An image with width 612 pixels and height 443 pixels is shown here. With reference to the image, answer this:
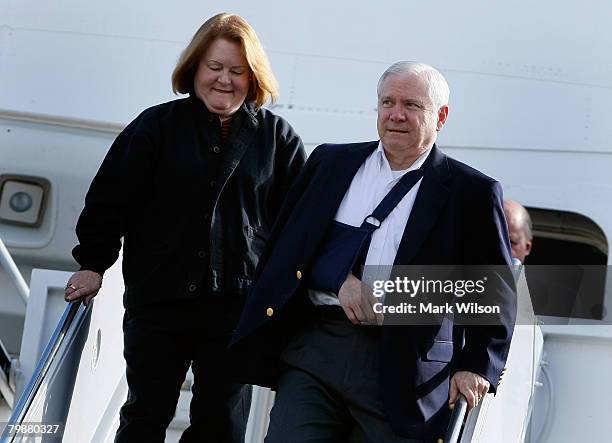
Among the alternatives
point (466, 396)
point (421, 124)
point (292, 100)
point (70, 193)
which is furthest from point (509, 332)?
point (70, 193)

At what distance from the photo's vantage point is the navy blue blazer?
138 inches

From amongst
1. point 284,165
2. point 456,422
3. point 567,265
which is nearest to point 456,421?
point 456,422

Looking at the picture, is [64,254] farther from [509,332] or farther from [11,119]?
[509,332]

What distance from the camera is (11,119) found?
623cm

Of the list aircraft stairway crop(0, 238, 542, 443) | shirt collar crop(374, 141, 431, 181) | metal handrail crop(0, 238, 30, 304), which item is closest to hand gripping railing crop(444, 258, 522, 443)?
aircraft stairway crop(0, 238, 542, 443)

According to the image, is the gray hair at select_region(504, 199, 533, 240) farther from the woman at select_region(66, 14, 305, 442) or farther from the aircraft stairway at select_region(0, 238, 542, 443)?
the woman at select_region(66, 14, 305, 442)

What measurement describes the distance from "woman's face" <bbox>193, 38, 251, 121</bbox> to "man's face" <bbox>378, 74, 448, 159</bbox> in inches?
25.7

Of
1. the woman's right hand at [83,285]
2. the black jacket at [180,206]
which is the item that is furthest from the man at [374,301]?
the woman's right hand at [83,285]

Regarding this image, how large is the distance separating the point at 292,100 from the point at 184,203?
2.14 meters

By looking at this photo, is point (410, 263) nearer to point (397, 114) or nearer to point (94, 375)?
point (397, 114)

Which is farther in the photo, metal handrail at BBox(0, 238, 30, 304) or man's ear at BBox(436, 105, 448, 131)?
metal handrail at BBox(0, 238, 30, 304)

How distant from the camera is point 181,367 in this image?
409cm

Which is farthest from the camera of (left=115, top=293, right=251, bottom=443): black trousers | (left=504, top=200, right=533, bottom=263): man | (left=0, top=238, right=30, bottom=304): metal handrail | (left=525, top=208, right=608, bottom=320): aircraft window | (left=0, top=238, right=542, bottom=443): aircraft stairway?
(left=525, top=208, right=608, bottom=320): aircraft window

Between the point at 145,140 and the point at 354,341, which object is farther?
the point at 145,140
